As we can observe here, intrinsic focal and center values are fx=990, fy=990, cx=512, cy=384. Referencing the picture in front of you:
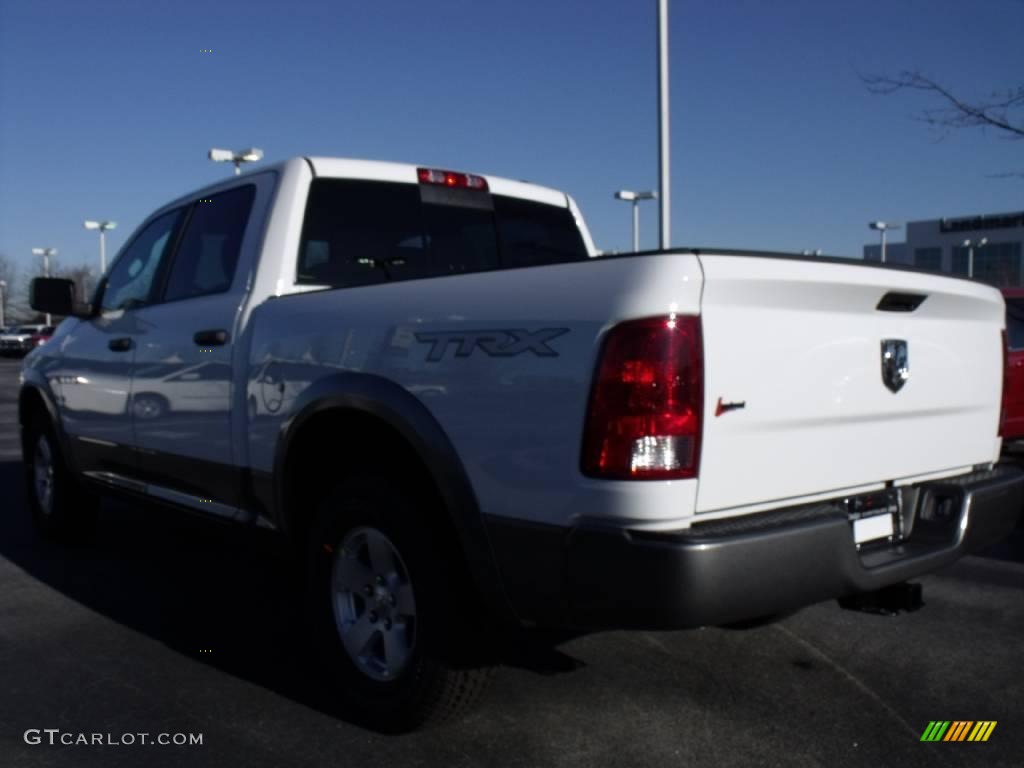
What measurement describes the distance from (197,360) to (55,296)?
5.92 feet

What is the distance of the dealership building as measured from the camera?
2146 inches

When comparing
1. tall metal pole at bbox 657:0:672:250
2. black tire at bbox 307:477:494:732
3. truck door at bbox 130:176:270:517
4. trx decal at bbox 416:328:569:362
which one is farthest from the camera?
tall metal pole at bbox 657:0:672:250

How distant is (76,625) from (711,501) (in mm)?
3241

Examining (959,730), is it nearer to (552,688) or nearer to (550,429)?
(552,688)

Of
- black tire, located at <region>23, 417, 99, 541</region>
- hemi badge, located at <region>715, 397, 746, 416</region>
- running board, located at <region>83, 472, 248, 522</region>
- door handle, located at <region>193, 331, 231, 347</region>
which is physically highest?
door handle, located at <region>193, 331, 231, 347</region>

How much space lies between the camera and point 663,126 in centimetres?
1266

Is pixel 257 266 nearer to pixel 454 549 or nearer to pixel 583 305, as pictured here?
pixel 454 549

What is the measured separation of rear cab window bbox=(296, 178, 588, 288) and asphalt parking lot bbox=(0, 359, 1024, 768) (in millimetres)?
1248

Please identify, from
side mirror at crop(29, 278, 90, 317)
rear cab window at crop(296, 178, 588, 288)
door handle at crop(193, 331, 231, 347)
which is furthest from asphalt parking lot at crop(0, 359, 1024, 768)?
side mirror at crop(29, 278, 90, 317)

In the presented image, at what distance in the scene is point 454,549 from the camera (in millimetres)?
3076

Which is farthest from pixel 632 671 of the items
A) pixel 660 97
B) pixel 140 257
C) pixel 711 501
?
pixel 660 97

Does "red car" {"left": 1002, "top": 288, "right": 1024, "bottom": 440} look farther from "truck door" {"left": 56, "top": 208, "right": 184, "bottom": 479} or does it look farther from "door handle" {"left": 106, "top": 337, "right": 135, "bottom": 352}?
"door handle" {"left": 106, "top": 337, "right": 135, "bottom": 352}

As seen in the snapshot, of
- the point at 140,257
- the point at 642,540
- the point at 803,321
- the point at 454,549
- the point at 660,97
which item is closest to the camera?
the point at 642,540

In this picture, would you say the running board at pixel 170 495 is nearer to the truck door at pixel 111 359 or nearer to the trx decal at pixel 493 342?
the truck door at pixel 111 359
